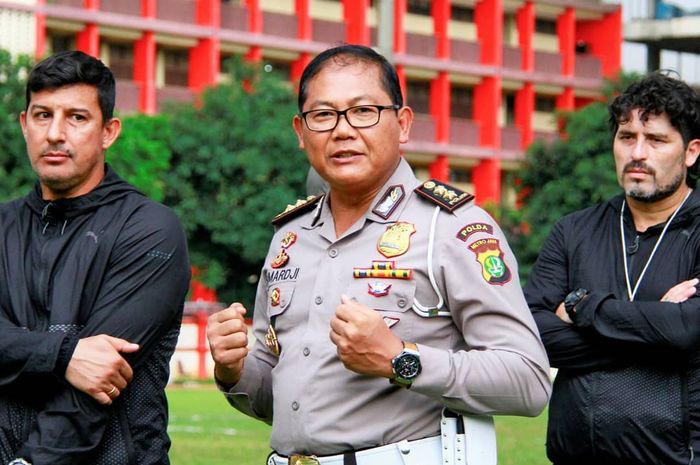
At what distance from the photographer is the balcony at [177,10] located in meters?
47.1

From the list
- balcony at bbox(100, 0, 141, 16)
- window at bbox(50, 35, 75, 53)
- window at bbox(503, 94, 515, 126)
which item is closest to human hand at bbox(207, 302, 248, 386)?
balcony at bbox(100, 0, 141, 16)

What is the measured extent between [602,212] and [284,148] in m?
35.6

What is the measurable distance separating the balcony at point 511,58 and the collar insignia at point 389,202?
169 ft

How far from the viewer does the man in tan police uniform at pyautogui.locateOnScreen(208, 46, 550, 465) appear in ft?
13.8

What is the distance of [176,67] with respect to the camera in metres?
48.8

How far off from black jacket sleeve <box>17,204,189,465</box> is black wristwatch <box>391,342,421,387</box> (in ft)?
3.45

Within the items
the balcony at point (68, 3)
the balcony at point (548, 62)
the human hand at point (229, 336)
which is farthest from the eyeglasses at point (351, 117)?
the balcony at point (548, 62)

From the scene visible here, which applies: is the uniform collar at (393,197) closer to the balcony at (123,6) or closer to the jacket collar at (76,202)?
the jacket collar at (76,202)

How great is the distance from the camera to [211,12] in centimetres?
4772

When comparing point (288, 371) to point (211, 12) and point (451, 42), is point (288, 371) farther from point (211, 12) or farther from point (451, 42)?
point (451, 42)

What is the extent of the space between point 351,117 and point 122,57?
43994mm

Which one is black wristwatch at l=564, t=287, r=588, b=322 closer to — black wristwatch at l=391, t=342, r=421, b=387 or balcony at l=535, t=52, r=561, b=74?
black wristwatch at l=391, t=342, r=421, b=387

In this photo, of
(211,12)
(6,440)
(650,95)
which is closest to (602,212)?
(650,95)

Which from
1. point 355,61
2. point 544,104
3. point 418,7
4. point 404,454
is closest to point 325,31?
point 418,7
